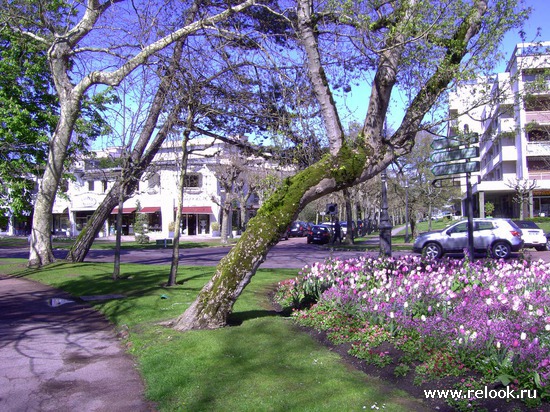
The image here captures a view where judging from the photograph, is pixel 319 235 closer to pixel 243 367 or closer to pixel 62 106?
pixel 62 106

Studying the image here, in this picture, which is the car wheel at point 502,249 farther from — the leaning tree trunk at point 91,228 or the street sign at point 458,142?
the leaning tree trunk at point 91,228

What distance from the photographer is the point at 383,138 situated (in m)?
8.30

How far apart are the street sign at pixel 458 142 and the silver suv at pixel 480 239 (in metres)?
10.9

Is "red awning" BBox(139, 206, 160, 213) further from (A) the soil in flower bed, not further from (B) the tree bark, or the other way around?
(A) the soil in flower bed

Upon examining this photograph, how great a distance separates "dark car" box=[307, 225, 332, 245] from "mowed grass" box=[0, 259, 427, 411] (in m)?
28.3

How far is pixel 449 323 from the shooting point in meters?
5.68

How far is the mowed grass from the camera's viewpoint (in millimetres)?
4695

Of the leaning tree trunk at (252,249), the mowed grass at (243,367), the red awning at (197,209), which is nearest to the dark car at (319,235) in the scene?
the red awning at (197,209)

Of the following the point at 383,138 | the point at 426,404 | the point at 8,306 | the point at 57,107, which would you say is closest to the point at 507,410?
the point at 426,404

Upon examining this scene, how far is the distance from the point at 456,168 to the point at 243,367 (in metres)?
6.37

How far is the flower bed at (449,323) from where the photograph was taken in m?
4.64

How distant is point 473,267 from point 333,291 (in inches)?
119

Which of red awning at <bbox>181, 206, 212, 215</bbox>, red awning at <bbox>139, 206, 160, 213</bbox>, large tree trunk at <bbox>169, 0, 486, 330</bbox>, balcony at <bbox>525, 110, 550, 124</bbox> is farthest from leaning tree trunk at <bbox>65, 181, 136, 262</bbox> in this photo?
red awning at <bbox>181, 206, 212, 215</bbox>

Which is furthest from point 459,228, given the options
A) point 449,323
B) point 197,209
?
point 197,209
